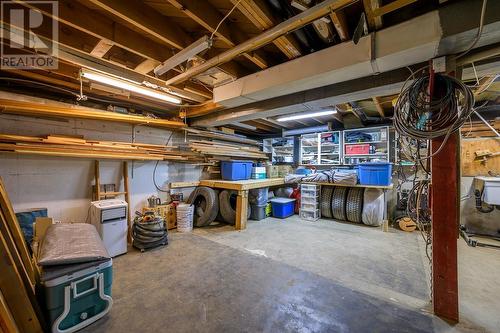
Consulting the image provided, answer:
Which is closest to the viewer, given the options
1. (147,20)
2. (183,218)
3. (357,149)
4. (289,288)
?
(147,20)

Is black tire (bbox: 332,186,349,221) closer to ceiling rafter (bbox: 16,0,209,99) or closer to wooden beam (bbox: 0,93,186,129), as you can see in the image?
wooden beam (bbox: 0,93,186,129)

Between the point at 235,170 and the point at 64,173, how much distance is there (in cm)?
329

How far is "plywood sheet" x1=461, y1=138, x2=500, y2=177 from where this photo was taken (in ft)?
14.4

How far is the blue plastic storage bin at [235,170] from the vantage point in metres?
5.30

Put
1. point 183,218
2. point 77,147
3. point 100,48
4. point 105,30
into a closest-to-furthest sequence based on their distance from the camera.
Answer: point 105,30 → point 100,48 → point 77,147 → point 183,218

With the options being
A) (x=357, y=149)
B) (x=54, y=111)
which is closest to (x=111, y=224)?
(x=54, y=111)

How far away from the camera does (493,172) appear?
4.38m

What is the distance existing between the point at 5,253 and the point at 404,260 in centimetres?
447

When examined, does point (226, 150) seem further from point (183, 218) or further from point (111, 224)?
point (111, 224)

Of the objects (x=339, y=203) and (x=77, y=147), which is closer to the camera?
(x=77, y=147)

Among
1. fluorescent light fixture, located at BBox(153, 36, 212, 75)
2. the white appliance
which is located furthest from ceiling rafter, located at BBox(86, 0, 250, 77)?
the white appliance

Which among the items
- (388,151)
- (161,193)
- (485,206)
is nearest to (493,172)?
(485,206)

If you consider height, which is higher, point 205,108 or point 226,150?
point 205,108

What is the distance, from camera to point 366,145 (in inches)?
211
